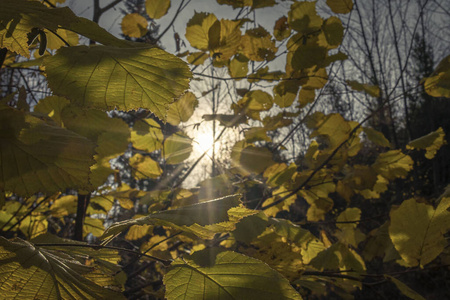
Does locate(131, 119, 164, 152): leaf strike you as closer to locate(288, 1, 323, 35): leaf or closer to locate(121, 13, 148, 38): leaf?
locate(121, 13, 148, 38): leaf

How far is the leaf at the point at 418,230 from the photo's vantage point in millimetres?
943

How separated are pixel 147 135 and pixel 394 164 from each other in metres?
1.27

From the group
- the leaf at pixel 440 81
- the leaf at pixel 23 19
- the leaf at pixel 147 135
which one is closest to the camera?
the leaf at pixel 23 19

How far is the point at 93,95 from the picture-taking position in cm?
55

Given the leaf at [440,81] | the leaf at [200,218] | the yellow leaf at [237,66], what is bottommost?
the leaf at [200,218]

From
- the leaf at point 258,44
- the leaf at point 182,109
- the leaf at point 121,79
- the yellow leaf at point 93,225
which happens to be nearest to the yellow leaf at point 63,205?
the yellow leaf at point 93,225

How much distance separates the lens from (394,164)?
1.69m

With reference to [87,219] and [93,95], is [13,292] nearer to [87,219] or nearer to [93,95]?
[93,95]

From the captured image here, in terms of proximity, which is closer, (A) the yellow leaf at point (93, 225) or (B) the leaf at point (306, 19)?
(B) the leaf at point (306, 19)

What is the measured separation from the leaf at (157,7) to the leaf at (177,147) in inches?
22.3

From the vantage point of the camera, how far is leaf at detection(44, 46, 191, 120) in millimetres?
529

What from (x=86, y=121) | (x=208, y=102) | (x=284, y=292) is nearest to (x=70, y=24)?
(x=284, y=292)

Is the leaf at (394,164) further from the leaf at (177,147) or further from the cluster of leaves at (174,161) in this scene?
the leaf at (177,147)

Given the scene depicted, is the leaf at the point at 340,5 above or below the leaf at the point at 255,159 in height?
above
